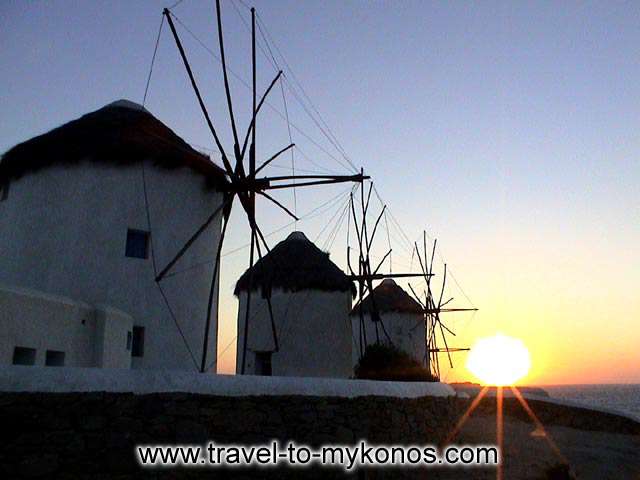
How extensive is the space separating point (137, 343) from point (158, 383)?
574 cm

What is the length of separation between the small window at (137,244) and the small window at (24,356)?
3216 millimetres

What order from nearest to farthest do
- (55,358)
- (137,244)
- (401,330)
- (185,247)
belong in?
(55,358) < (185,247) < (137,244) < (401,330)

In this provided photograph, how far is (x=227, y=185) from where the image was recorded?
12.6 metres

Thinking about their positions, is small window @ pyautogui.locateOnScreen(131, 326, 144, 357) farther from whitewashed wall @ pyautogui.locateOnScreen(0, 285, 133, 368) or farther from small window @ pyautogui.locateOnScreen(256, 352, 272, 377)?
small window @ pyautogui.locateOnScreen(256, 352, 272, 377)

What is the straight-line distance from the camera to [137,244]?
11.7 metres

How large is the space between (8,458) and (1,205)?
29.0ft

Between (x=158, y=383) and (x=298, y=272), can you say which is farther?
(x=298, y=272)

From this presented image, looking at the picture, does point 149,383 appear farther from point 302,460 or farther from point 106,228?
point 106,228

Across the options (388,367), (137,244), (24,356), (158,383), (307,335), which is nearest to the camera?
(158,383)

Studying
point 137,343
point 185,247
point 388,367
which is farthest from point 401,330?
point 185,247

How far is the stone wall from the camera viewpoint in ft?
17.2

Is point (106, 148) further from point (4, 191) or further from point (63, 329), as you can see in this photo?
point (63, 329)

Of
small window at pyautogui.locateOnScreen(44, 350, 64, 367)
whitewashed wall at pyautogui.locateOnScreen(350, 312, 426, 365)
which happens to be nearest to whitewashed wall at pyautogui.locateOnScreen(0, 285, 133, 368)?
small window at pyautogui.locateOnScreen(44, 350, 64, 367)

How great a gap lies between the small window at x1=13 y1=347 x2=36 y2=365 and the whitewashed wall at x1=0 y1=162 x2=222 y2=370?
2.36 meters
